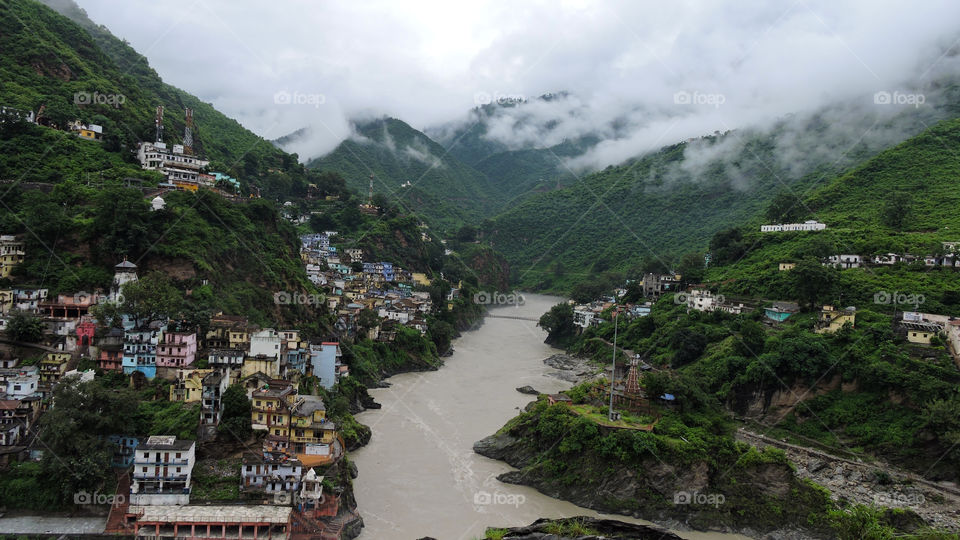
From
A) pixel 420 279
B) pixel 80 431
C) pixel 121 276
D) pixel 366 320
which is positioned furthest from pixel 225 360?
pixel 420 279

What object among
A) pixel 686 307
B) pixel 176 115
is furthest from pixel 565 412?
pixel 176 115

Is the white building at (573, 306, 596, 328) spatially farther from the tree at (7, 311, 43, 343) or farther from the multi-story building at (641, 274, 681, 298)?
the tree at (7, 311, 43, 343)

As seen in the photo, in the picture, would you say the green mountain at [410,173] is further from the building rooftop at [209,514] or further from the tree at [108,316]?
the building rooftop at [209,514]

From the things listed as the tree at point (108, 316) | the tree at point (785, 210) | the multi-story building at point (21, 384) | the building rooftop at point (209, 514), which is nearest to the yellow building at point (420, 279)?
the tree at point (785, 210)

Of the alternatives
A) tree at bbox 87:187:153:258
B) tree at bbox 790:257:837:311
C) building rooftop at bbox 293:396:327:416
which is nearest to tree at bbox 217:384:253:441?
building rooftop at bbox 293:396:327:416

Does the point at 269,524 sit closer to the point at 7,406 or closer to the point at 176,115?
the point at 7,406

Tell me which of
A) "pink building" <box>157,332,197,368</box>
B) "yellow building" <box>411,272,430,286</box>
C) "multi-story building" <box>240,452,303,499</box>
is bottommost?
"multi-story building" <box>240,452,303,499</box>
